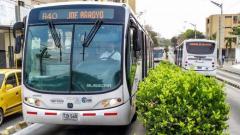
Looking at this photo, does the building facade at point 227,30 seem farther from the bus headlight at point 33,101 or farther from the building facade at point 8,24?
the bus headlight at point 33,101

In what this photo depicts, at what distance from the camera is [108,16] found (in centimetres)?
887

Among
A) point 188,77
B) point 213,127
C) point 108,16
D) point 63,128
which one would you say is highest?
point 108,16

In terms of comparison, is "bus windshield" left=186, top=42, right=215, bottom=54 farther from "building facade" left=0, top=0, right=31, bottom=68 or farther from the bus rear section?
"building facade" left=0, top=0, right=31, bottom=68

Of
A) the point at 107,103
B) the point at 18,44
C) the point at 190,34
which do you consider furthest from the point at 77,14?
the point at 190,34

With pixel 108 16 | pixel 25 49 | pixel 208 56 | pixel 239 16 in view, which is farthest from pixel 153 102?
pixel 239 16

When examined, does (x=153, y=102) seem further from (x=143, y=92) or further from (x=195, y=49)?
(x=195, y=49)

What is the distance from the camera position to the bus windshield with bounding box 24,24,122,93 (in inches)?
337

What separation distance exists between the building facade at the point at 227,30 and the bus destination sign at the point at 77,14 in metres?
77.7

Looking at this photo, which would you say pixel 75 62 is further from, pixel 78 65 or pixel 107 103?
pixel 107 103

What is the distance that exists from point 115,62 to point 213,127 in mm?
3152

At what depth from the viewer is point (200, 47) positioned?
97.8ft

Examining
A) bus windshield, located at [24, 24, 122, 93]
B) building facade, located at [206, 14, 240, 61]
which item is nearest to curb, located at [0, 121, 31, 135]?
bus windshield, located at [24, 24, 122, 93]

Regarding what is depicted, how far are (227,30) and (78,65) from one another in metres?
101

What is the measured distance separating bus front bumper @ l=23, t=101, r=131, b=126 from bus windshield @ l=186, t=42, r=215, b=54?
21.8 meters
